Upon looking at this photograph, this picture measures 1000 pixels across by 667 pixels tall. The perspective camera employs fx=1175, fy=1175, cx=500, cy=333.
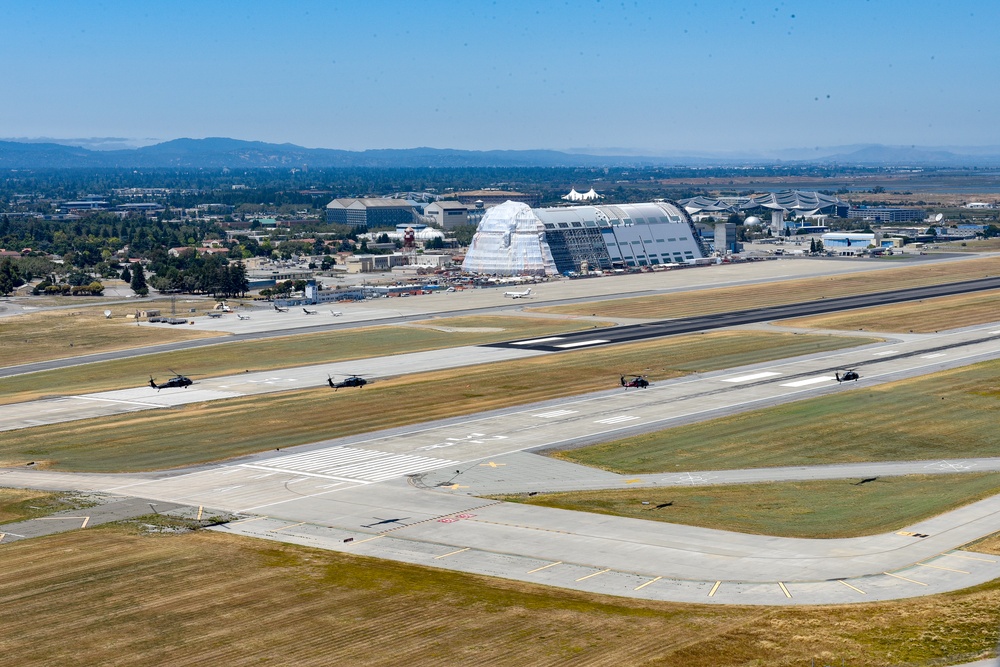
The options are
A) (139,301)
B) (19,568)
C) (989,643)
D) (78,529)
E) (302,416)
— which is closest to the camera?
(989,643)

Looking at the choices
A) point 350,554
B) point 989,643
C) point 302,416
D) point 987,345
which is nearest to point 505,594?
point 350,554

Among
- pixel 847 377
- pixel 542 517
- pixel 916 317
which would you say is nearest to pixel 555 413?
pixel 847 377

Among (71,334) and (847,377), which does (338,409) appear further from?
(71,334)

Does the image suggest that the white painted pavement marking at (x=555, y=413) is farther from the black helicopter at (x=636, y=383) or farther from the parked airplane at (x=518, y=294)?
the parked airplane at (x=518, y=294)

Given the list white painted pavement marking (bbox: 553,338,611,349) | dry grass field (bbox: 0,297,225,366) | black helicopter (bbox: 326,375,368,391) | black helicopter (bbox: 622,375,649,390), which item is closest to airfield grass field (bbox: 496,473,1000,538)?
black helicopter (bbox: 622,375,649,390)

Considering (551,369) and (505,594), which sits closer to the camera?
(505,594)

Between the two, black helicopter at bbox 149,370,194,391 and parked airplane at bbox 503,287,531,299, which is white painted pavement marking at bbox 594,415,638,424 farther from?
parked airplane at bbox 503,287,531,299

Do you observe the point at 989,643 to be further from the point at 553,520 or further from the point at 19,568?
the point at 19,568
